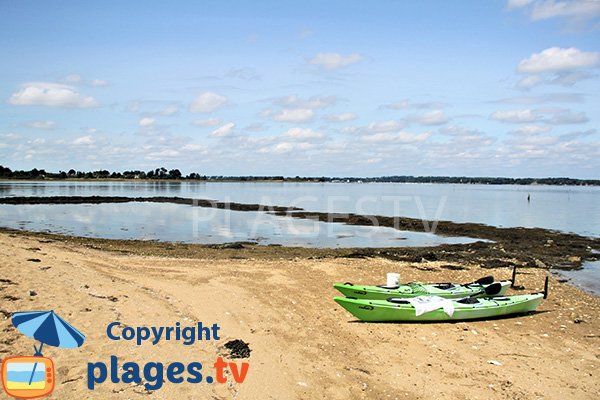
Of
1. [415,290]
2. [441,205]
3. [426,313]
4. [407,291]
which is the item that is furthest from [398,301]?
[441,205]

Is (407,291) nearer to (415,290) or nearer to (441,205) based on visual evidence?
(415,290)

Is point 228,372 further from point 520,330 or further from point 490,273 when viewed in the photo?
point 490,273

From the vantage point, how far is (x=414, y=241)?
3650 cm

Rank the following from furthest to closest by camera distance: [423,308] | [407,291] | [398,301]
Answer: [407,291]
[398,301]
[423,308]

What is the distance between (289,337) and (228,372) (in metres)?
2.66

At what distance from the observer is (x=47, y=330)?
9164 millimetres

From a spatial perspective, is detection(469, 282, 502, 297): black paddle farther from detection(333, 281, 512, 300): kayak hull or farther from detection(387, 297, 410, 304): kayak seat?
detection(387, 297, 410, 304): kayak seat

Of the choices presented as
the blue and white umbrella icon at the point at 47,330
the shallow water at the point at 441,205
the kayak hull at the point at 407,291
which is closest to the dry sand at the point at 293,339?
the blue and white umbrella icon at the point at 47,330

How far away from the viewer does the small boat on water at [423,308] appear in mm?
13273

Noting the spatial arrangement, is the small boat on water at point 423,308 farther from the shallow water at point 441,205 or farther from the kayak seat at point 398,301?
the shallow water at point 441,205

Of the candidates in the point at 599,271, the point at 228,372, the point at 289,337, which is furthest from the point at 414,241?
the point at 228,372

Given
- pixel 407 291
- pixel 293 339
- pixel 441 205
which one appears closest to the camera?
pixel 293 339

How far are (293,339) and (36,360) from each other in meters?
5.91

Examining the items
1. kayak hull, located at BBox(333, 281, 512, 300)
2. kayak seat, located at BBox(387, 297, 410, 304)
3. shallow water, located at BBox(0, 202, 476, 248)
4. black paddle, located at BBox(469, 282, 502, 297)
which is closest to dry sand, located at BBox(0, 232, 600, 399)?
kayak seat, located at BBox(387, 297, 410, 304)
